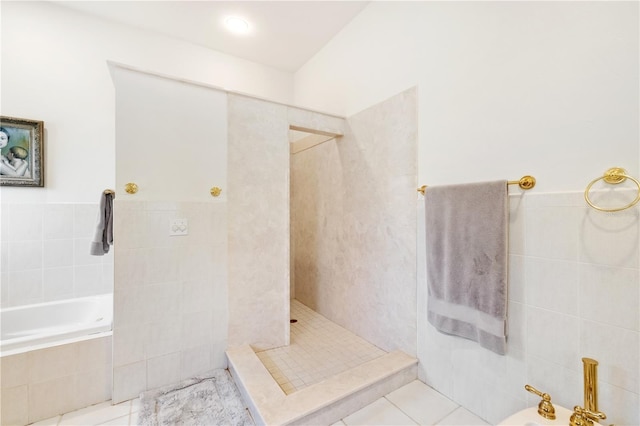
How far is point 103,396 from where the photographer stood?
1559mm

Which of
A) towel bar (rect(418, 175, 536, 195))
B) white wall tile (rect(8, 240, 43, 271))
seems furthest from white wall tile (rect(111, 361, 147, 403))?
towel bar (rect(418, 175, 536, 195))

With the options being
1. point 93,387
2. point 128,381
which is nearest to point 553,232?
point 128,381

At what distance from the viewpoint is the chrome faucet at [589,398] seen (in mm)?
916

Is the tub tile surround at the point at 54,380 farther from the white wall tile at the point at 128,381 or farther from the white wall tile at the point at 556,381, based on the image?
the white wall tile at the point at 556,381

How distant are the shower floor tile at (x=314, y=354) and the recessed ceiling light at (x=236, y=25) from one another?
107 inches

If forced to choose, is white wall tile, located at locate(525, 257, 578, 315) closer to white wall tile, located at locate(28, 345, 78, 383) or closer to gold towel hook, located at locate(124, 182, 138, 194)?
gold towel hook, located at locate(124, 182, 138, 194)

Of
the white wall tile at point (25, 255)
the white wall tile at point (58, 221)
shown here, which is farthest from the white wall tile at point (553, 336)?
the white wall tile at point (25, 255)

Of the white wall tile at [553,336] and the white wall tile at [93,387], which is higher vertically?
the white wall tile at [553,336]

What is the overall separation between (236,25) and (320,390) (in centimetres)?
288

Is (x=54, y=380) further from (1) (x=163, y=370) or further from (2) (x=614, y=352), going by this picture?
(2) (x=614, y=352)

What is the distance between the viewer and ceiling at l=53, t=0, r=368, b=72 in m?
2.09

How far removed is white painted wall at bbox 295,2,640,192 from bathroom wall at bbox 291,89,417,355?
0.57 feet

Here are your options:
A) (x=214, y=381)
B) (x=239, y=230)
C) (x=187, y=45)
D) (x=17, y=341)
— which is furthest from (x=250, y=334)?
(x=187, y=45)

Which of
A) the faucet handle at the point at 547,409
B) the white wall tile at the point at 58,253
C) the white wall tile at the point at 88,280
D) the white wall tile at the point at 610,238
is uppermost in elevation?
the white wall tile at the point at 610,238
